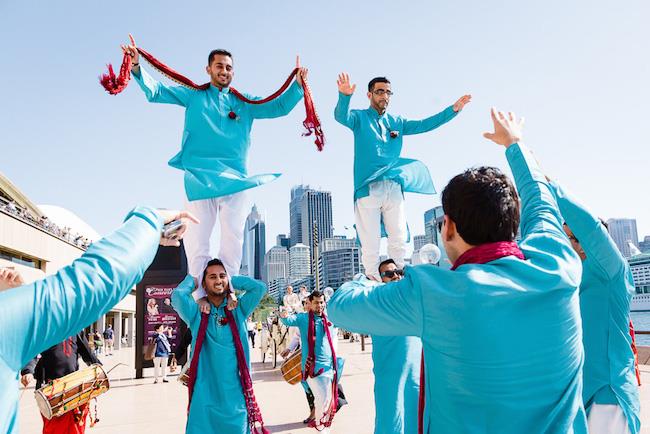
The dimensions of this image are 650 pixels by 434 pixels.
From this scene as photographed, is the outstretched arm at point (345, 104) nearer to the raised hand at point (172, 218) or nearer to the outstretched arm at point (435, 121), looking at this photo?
the outstretched arm at point (435, 121)

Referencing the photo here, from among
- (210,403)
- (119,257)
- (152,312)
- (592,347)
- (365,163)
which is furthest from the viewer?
(152,312)

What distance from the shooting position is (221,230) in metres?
4.43

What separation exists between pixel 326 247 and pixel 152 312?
429 ft

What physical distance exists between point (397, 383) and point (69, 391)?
2.89 m

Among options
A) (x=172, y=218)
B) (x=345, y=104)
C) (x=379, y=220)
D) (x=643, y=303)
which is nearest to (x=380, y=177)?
(x=379, y=220)

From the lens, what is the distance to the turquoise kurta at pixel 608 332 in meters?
2.65

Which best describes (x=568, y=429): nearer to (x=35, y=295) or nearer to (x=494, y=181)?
(x=494, y=181)

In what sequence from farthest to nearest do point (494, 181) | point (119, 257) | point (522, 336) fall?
point (494, 181), point (522, 336), point (119, 257)

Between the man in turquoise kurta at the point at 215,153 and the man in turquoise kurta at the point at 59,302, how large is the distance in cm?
270

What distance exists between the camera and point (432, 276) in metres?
1.61

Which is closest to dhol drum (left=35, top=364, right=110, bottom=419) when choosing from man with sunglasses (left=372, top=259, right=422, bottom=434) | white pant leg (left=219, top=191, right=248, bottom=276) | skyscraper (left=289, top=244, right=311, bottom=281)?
white pant leg (left=219, top=191, right=248, bottom=276)

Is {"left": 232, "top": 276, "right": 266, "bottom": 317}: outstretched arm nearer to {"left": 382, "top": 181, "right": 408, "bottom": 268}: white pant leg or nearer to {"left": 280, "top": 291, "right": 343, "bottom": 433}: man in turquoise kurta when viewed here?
{"left": 382, "top": 181, "right": 408, "bottom": 268}: white pant leg

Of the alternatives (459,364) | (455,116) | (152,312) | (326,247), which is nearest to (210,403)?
(459,364)

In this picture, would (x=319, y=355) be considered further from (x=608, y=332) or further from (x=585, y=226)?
(x=585, y=226)
